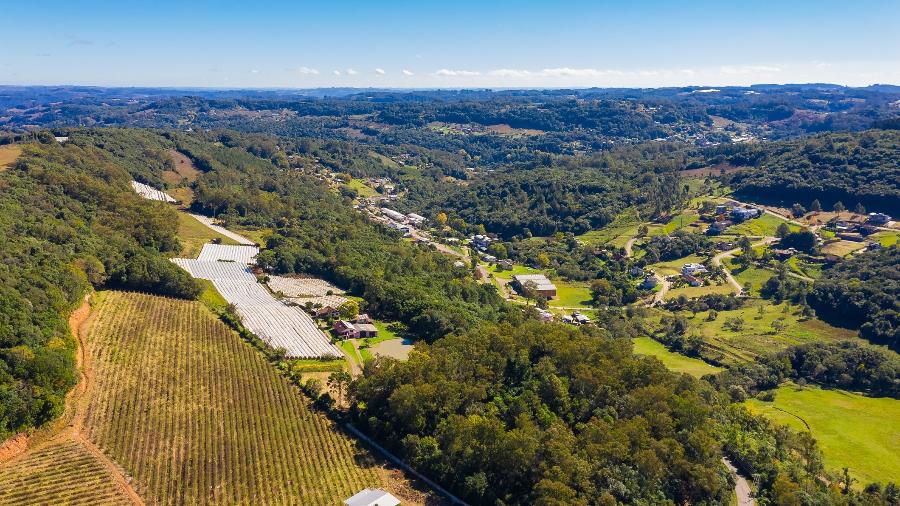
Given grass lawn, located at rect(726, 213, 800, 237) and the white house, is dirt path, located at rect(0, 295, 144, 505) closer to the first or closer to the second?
the white house

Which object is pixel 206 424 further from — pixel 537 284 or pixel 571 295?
pixel 571 295

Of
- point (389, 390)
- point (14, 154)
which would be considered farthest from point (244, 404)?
point (14, 154)

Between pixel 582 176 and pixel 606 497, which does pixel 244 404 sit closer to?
pixel 606 497

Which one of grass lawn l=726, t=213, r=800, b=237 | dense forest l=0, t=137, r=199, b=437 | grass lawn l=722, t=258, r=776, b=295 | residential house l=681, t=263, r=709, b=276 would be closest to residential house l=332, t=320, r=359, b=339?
dense forest l=0, t=137, r=199, b=437

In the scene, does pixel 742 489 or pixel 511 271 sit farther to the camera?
pixel 511 271

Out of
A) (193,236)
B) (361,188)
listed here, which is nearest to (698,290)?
(193,236)
